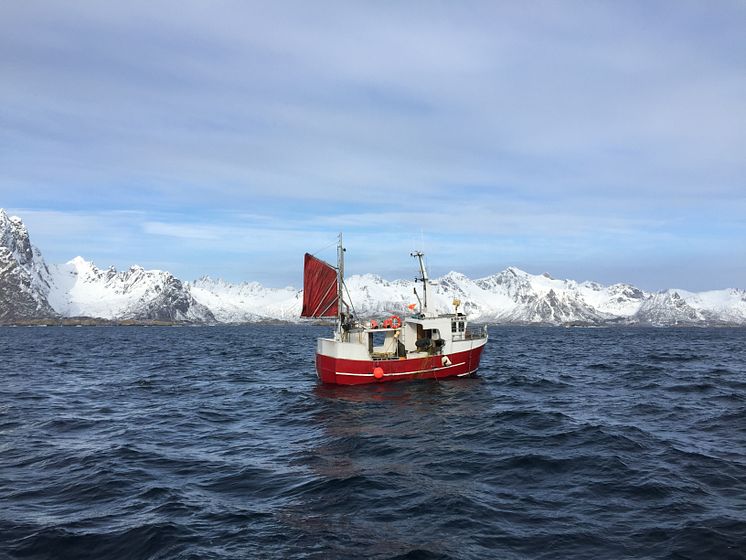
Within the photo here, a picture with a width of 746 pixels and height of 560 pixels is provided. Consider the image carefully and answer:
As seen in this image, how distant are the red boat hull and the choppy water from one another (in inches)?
96.6

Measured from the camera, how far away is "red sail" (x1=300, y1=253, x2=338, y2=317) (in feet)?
137

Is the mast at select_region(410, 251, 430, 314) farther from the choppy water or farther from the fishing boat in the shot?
the choppy water

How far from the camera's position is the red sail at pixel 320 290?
41688mm

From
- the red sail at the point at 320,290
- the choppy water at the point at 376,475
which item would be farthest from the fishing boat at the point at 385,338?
the choppy water at the point at 376,475

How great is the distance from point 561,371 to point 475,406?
84.2 feet

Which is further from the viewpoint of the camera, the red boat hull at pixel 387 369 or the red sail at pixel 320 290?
the red sail at pixel 320 290

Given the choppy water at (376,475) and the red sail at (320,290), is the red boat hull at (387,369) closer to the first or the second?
the choppy water at (376,475)

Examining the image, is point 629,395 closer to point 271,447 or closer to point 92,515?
point 271,447

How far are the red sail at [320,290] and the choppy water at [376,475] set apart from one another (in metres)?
7.80

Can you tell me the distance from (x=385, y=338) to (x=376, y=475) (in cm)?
2319

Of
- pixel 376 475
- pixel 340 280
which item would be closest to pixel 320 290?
pixel 340 280

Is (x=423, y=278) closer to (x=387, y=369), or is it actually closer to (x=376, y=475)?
(x=387, y=369)

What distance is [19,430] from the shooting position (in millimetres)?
24859

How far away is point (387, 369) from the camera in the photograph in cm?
3944
